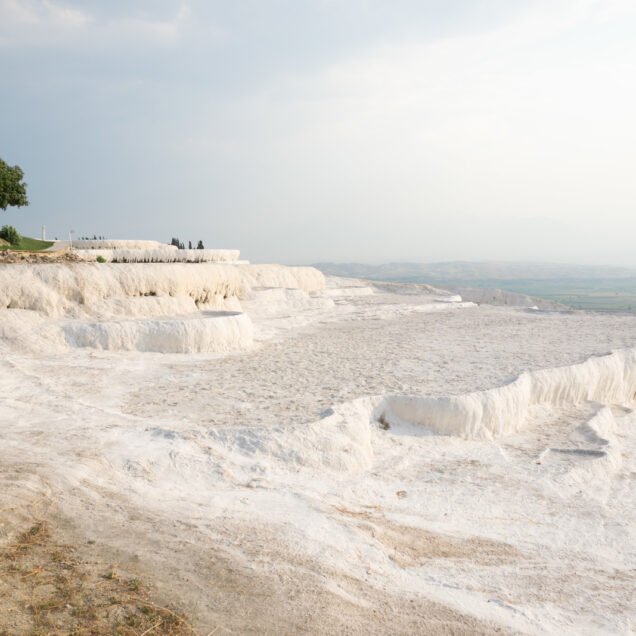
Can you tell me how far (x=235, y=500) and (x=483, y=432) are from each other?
4323 millimetres

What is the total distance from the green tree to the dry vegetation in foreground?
73.3 feet

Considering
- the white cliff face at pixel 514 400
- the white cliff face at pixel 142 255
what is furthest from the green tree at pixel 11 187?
the white cliff face at pixel 514 400

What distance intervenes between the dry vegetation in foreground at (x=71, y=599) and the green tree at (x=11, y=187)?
73.3ft

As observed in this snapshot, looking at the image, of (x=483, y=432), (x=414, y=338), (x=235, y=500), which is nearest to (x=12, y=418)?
(x=235, y=500)

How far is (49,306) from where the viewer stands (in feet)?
39.3

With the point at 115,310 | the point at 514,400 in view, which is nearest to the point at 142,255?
the point at 115,310

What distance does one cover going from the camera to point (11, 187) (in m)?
23.4

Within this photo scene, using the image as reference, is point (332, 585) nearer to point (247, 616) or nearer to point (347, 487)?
point (247, 616)

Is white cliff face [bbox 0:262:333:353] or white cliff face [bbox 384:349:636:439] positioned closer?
white cliff face [bbox 384:349:636:439]

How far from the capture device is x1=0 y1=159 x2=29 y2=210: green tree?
22.9 m

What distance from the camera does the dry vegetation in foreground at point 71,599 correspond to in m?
3.50

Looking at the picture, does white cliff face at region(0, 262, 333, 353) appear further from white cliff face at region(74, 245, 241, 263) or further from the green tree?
the green tree

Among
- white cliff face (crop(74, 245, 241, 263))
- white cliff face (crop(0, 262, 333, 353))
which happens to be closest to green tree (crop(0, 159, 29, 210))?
white cliff face (crop(74, 245, 241, 263))

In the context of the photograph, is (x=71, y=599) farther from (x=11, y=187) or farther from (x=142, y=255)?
(x=11, y=187)
